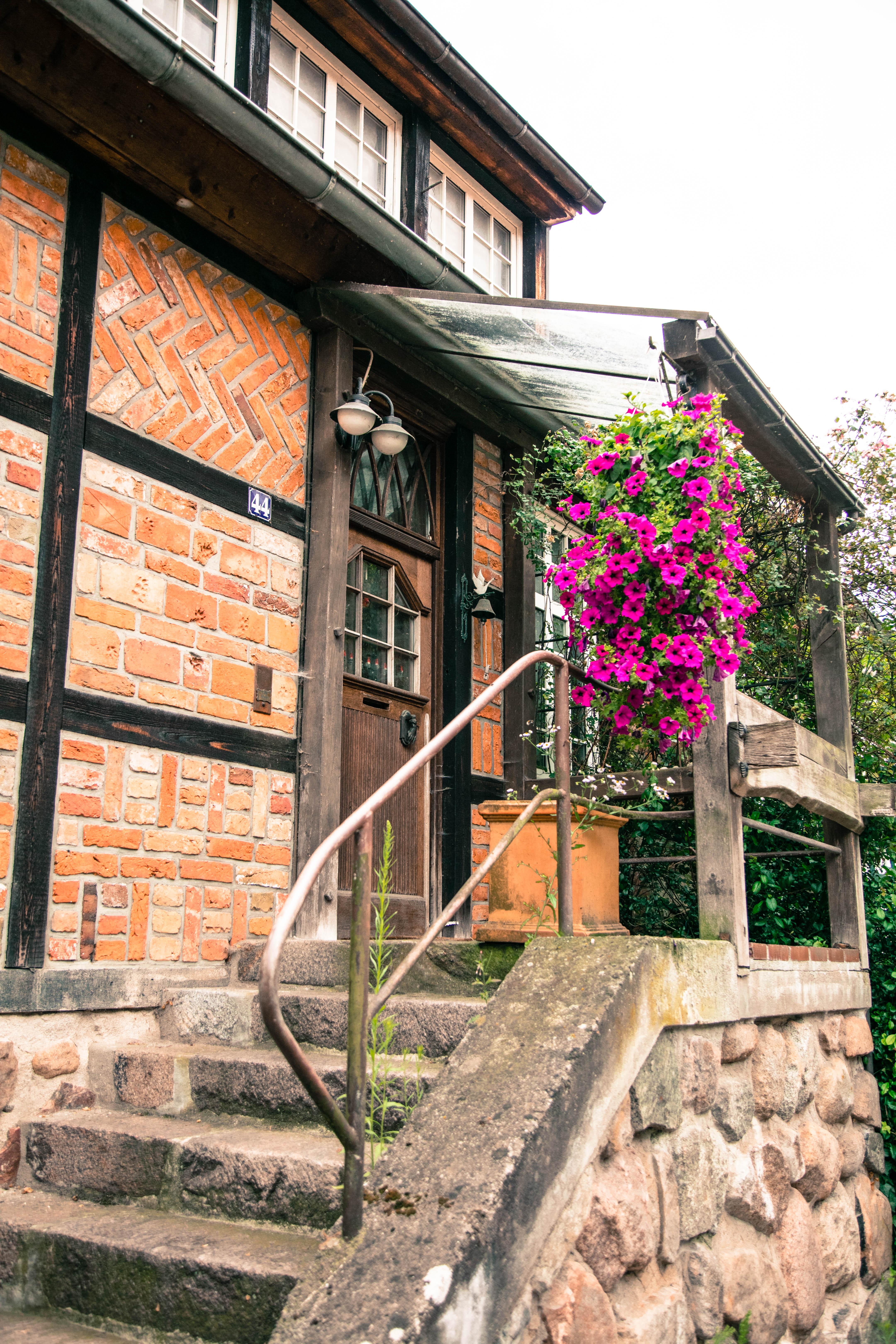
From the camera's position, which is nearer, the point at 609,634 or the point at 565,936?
the point at 565,936

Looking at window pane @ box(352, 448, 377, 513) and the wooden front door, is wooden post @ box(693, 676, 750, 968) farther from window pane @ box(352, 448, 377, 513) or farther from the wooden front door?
window pane @ box(352, 448, 377, 513)

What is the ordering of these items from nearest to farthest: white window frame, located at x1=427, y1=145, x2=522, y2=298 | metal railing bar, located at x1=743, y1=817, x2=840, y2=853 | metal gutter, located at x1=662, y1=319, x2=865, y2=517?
metal gutter, located at x1=662, y1=319, x2=865, y2=517 → metal railing bar, located at x1=743, y1=817, x2=840, y2=853 → white window frame, located at x1=427, y1=145, x2=522, y2=298

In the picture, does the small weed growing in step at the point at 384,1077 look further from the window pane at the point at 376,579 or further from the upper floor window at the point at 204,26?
the upper floor window at the point at 204,26

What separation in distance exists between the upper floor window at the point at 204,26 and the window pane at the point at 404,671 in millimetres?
2748

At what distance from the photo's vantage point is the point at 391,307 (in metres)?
4.79

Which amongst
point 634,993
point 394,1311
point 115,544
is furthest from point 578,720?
point 394,1311

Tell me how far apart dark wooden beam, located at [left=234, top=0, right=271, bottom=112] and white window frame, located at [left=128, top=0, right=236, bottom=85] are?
0.06 ft

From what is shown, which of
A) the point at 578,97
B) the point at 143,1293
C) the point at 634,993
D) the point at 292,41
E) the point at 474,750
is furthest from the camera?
the point at 578,97

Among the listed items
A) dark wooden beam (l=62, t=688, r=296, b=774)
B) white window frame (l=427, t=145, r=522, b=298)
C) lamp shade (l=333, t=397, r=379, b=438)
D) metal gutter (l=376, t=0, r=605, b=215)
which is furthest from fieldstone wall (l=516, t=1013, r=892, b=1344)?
metal gutter (l=376, t=0, r=605, b=215)

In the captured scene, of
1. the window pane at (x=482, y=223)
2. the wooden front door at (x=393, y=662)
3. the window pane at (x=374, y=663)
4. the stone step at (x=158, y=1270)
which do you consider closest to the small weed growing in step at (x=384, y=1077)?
the stone step at (x=158, y=1270)

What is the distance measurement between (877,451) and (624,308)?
3479mm

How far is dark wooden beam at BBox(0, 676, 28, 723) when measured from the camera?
3377 millimetres

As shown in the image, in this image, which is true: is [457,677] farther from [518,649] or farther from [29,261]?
[29,261]

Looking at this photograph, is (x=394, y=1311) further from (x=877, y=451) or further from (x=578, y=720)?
(x=877, y=451)
